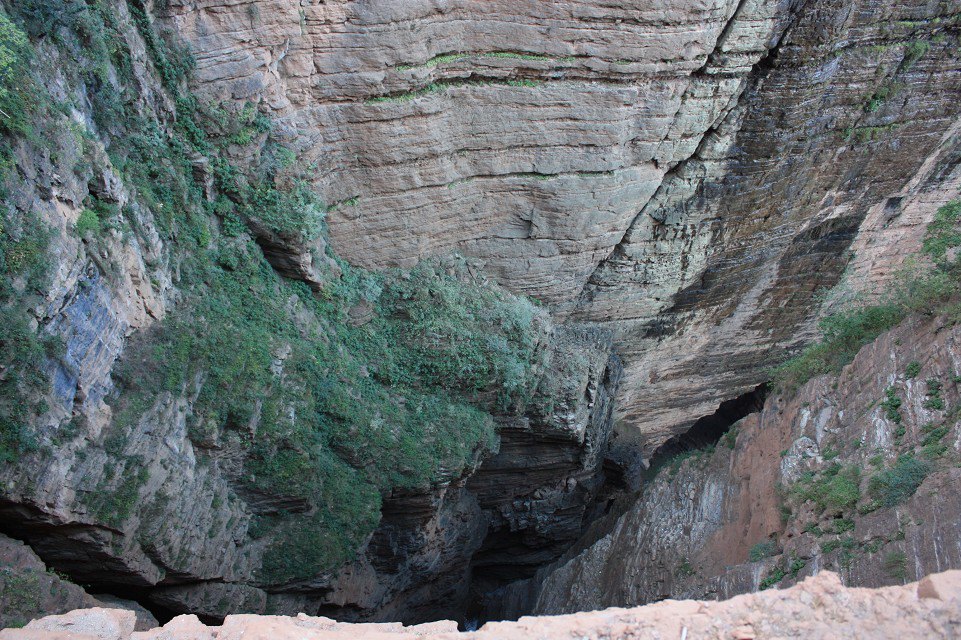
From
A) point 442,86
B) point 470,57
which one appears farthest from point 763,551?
point 470,57

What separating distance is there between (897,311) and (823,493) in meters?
4.21

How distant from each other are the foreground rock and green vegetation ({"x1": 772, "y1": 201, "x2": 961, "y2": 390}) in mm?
5256

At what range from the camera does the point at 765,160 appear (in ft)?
52.1

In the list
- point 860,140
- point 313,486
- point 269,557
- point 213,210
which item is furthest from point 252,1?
point 860,140

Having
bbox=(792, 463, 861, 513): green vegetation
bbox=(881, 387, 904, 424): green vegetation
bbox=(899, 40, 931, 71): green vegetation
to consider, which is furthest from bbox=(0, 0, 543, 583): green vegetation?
bbox=(899, 40, 931, 71): green vegetation

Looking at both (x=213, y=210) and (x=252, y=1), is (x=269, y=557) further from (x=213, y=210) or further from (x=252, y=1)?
(x=252, y=1)

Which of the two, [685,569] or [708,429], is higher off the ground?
[708,429]

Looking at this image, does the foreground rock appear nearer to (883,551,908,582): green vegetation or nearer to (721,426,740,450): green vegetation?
(883,551,908,582): green vegetation

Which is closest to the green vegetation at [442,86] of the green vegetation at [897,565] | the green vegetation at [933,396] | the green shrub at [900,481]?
the green vegetation at [933,396]

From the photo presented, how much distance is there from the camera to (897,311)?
39.9 feet

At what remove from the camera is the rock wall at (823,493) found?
840 cm

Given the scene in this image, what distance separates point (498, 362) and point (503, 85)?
219 inches

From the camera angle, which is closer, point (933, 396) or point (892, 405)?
point (933, 396)

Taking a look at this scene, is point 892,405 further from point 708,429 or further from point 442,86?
point 708,429
